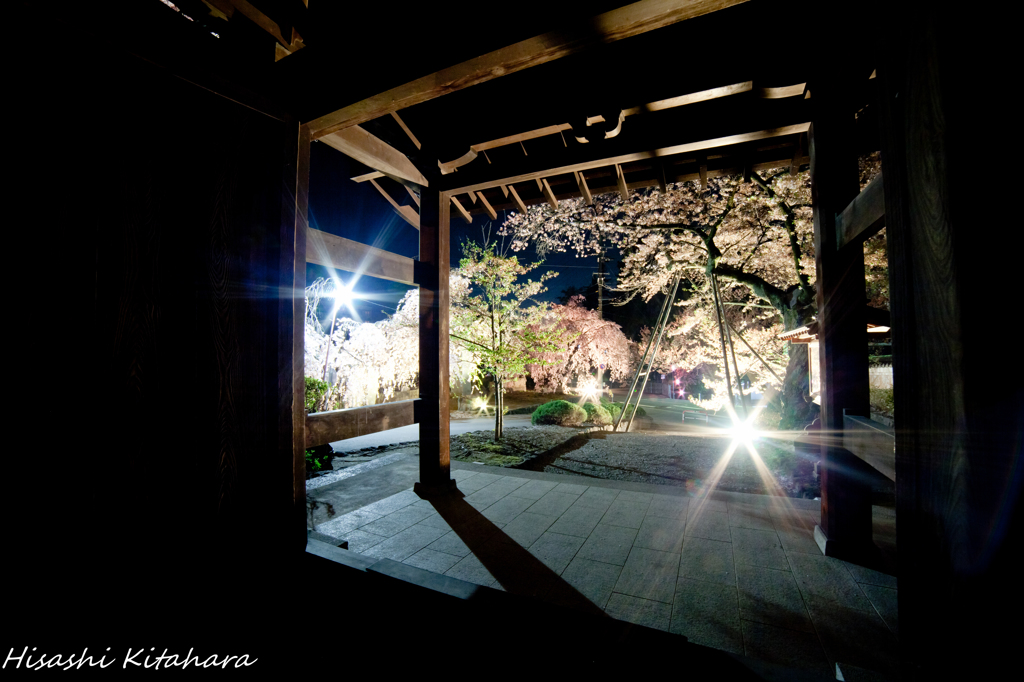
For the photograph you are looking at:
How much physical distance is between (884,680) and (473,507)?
10.2 ft

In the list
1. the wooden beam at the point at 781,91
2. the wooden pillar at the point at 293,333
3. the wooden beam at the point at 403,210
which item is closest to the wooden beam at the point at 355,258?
the wooden pillar at the point at 293,333

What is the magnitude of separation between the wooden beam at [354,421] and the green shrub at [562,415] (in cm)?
890

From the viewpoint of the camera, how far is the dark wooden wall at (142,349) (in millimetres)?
1466

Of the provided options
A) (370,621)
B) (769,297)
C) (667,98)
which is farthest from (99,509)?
(769,297)

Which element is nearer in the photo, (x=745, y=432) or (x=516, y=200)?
(x=516, y=200)

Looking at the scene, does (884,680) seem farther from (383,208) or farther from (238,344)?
(383,208)

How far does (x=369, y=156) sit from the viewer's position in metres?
3.69

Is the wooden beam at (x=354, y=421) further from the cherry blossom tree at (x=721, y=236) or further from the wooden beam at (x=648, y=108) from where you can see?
the cherry blossom tree at (x=721, y=236)

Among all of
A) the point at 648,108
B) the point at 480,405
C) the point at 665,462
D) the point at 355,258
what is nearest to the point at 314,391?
the point at 355,258

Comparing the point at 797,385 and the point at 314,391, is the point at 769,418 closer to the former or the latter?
the point at 797,385

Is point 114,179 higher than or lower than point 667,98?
lower

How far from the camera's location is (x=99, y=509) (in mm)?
1623

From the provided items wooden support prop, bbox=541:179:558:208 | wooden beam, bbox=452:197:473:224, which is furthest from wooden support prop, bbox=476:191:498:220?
wooden support prop, bbox=541:179:558:208

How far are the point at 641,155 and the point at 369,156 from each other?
2717mm
